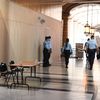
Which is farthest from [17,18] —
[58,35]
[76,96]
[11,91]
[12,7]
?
[58,35]

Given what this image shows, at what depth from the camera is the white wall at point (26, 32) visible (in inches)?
573

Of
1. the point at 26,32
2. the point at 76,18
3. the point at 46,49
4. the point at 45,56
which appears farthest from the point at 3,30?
the point at 76,18

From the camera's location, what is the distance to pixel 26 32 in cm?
1634

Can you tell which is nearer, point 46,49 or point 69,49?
point 69,49

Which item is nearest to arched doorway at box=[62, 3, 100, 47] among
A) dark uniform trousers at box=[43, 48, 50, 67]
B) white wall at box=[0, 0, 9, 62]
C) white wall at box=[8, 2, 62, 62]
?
white wall at box=[8, 2, 62, 62]

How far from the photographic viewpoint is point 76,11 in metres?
34.0

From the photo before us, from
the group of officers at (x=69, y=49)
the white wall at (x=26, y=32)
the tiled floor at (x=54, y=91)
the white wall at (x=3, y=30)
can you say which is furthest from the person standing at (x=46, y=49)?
the tiled floor at (x=54, y=91)

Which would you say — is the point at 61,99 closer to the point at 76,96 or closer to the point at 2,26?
the point at 76,96

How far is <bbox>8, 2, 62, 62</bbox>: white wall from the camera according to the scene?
14.6 meters

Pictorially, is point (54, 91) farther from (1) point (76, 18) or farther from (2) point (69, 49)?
(1) point (76, 18)

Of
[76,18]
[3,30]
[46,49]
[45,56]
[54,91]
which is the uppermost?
[76,18]

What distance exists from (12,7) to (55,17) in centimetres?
929

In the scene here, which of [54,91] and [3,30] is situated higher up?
[3,30]

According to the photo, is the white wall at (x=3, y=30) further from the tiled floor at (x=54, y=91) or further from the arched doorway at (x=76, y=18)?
the arched doorway at (x=76, y=18)
